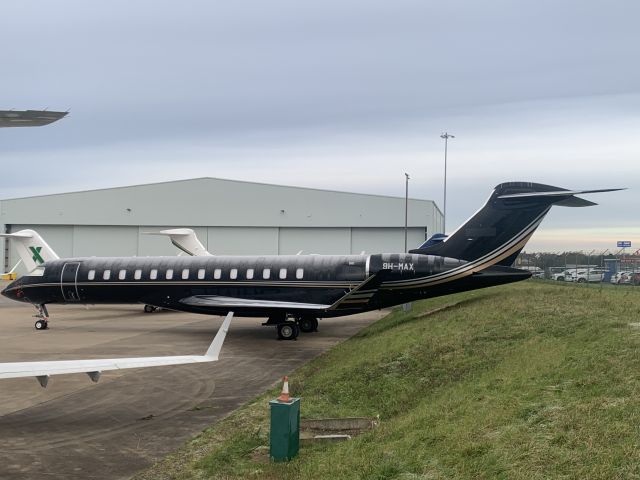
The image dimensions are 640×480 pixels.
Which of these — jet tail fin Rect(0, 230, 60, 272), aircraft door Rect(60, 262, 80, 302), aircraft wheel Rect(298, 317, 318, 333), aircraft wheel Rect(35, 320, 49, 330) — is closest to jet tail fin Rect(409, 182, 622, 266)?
aircraft wheel Rect(298, 317, 318, 333)

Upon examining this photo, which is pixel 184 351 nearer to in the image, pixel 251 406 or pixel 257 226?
pixel 251 406

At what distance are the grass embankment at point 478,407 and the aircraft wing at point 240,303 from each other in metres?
6.78

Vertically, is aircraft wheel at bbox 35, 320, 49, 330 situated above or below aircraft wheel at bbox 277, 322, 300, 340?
below

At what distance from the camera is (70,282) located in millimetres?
26828

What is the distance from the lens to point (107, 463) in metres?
9.10

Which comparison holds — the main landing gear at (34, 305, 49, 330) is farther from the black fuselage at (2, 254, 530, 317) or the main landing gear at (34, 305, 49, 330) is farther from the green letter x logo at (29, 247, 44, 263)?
the green letter x logo at (29, 247, 44, 263)

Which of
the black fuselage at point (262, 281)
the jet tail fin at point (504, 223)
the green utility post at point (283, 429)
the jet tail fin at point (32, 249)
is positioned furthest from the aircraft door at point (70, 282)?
the green utility post at point (283, 429)

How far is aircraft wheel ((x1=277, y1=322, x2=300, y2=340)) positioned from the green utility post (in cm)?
1425

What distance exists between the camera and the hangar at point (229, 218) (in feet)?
195

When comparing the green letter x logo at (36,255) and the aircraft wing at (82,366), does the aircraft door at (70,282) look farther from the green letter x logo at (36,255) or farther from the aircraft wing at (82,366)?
the aircraft wing at (82,366)

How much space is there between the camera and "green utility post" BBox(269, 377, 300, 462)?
848cm

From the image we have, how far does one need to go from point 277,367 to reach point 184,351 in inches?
178

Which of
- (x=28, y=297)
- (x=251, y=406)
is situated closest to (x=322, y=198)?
(x=28, y=297)

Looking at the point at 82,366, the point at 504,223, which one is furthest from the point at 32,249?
the point at 82,366
